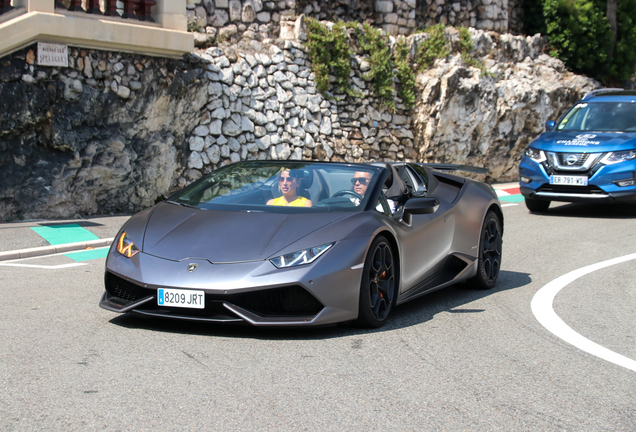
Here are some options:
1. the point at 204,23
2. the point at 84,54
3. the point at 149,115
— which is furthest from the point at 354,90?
the point at 84,54

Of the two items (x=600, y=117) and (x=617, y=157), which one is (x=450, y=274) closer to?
(x=617, y=157)

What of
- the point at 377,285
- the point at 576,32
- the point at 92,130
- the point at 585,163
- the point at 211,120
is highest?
the point at 576,32

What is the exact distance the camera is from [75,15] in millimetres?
12008

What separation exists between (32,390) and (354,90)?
1373 cm

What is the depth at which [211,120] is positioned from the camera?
14.3 meters

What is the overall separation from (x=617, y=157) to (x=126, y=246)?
993 cm

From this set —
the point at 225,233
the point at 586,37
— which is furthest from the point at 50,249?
the point at 586,37

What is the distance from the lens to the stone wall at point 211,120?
39.2ft

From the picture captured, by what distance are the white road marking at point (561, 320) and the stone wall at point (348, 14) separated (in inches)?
361

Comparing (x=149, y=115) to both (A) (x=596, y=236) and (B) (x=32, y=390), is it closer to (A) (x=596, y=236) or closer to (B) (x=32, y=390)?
(A) (x=596, y=236)

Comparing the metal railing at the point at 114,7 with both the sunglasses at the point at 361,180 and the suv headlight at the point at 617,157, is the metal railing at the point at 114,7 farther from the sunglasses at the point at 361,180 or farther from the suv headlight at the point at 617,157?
the suv headlight at the point at 617,157

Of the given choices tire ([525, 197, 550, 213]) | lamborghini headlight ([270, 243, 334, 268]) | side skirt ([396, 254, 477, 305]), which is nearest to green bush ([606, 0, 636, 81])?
tire ([525, 197, 550, 213])

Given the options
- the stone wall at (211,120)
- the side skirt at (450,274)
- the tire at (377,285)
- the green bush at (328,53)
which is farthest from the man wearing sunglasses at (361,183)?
the green bush at (328,53)

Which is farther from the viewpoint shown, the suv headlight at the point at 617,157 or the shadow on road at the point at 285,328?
the suv headlight at the point at 617,157
